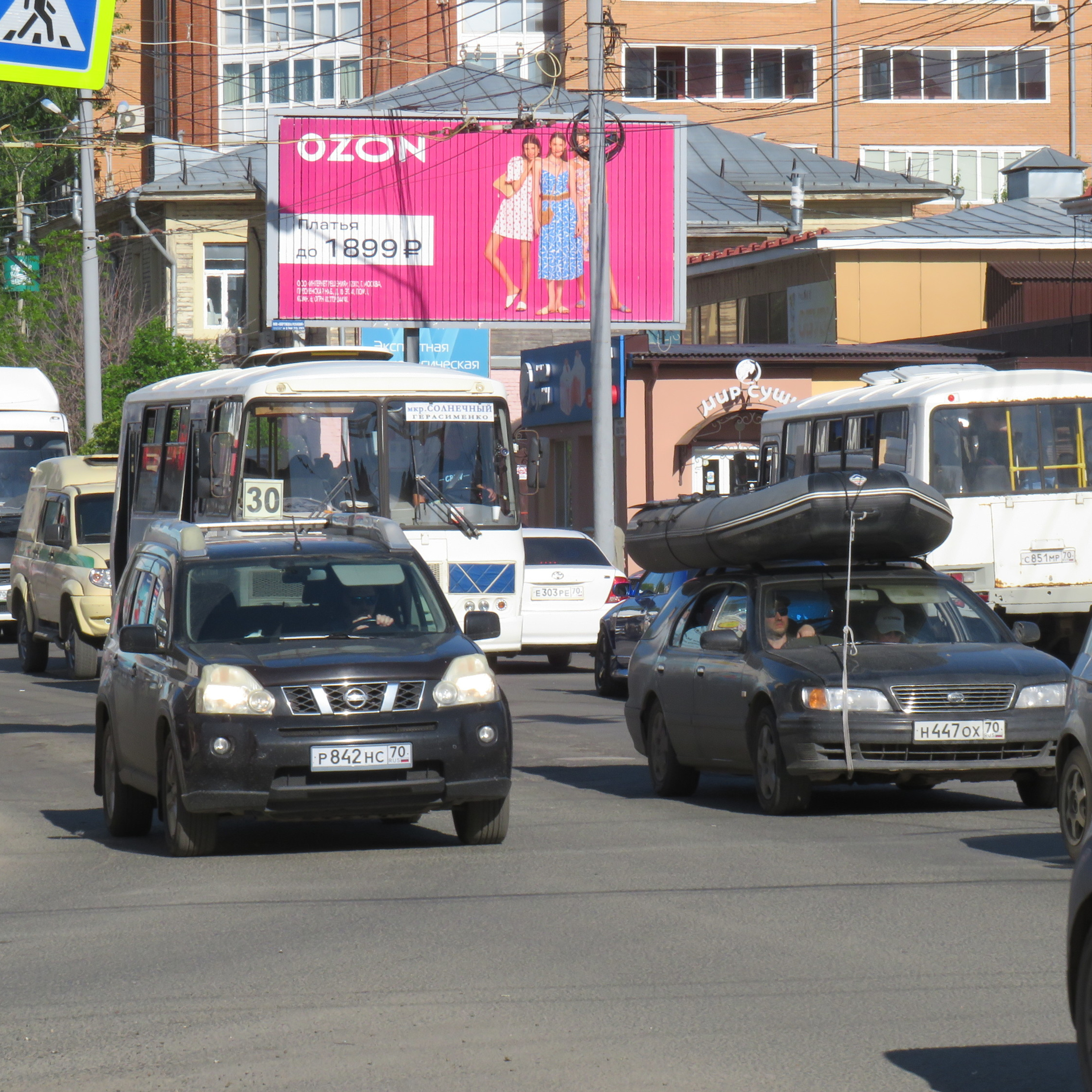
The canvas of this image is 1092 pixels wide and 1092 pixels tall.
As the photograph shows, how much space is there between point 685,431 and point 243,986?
3219cm

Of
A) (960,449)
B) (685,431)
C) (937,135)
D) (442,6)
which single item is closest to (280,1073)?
(960,449)

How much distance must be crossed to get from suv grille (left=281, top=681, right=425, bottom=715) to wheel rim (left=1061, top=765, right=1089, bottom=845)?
3249 mm

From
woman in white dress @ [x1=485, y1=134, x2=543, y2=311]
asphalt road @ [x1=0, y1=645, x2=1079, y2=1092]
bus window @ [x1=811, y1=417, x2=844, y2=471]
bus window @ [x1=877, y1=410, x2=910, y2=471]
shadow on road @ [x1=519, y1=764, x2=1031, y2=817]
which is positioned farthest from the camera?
woman in white dress @ [x1=485, y1=134, x2=543, y2=311]

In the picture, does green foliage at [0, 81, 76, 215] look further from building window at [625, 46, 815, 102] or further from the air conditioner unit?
the air conditioner unit

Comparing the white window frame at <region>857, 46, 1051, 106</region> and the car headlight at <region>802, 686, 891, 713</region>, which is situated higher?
the white window frame at <region>857, 46, 1051, 106</region>

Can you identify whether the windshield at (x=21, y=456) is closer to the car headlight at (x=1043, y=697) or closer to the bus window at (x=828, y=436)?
the bus window at (x=828, y=436)

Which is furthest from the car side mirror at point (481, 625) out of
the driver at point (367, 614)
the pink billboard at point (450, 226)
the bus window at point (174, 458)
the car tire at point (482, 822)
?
the pink billboard at point (450, 226)

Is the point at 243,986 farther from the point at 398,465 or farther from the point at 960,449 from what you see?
the point at 960,449

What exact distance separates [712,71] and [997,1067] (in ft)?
240

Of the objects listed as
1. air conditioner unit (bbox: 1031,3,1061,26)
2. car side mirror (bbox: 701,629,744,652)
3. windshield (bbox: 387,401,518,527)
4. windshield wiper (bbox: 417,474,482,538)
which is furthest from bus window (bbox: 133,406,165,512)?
air conditioner unit (bbox: 1031,3,1061,26)

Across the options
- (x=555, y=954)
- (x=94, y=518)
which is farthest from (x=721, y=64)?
(x=555, y=954)

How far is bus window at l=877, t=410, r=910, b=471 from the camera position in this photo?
2358 centimetres

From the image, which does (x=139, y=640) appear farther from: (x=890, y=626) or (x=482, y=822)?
(x=890, y=626)

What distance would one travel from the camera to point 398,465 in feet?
66.8
